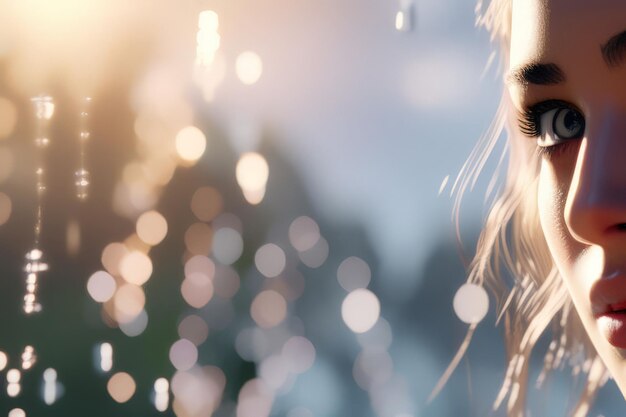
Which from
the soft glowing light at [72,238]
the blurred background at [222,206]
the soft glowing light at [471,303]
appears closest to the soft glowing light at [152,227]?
the blurred background at [222,206]

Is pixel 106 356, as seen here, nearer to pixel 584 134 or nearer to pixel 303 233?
pixel 303 233

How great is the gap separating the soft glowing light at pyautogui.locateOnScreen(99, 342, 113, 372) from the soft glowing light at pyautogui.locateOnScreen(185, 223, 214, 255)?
0.75ft

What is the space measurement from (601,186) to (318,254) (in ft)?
2.48

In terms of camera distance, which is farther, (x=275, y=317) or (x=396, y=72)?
(x=275, y=317)

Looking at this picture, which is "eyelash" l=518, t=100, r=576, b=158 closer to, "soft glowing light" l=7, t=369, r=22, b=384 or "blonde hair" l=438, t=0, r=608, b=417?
"blonde hair" l=438, t=0, r=608, b=417

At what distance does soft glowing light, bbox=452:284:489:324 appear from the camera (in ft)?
3.29

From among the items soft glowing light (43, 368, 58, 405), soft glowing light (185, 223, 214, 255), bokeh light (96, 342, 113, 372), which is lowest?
soft glowing light (43, 368, 58, 405)

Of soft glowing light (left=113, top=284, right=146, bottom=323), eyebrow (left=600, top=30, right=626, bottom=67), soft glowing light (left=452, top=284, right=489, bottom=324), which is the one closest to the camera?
eyebrow (left=600, top=30, right=626, bottom=67)

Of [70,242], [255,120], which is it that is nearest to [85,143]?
[70,242]

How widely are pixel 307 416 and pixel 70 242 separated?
1.79ft

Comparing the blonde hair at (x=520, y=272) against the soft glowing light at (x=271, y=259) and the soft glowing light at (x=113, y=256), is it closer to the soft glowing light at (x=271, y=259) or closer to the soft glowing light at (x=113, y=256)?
the soft glowing light at (x=271, y=259)

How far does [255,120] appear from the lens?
4.17 ft

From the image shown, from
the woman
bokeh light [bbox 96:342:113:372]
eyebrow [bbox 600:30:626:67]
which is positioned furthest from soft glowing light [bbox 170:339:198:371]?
eyebrow [bbox 600:30:626:67]

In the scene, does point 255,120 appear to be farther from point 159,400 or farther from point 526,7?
point 526,7
